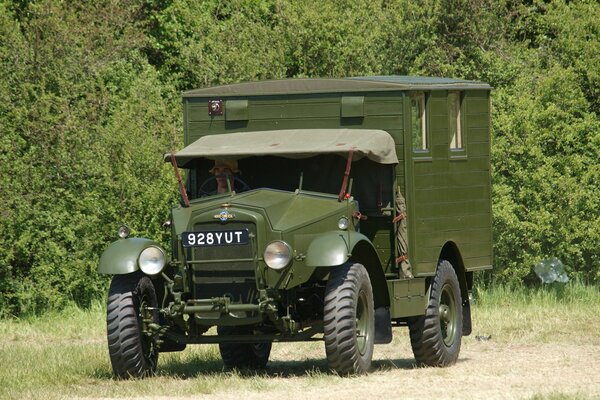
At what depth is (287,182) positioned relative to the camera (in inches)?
552

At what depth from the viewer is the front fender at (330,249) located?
40.5ft

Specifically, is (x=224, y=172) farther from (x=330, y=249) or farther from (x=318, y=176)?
(x=330, y=249)

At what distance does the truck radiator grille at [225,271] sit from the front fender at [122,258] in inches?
21.0

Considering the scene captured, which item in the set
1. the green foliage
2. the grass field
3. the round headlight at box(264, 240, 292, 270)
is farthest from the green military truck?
the green foliage

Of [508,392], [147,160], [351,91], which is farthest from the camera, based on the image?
[147,160]

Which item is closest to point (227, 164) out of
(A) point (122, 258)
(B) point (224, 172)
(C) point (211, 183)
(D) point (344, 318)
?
(B) point (224, 172)

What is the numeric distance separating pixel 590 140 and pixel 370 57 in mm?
4222

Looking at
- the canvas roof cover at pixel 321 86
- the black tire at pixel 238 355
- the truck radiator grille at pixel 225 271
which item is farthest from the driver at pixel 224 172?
the black tire at pixel 238 355

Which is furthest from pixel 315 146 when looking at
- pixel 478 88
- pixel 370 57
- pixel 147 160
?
pixel 370 57

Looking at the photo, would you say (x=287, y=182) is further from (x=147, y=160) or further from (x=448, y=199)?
(x=147, y=160)

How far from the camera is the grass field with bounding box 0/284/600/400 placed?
11938 mm

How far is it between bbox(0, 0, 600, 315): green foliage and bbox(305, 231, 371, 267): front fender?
29.3 feet

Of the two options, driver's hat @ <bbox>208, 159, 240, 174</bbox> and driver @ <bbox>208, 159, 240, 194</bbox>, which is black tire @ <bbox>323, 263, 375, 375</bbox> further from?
driver's hat @ <bbox>208, 159, 240, 174</bbox>

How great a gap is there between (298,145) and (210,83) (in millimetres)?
12494
